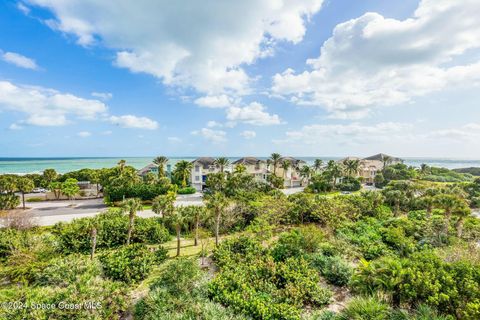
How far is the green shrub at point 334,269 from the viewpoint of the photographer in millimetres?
15500

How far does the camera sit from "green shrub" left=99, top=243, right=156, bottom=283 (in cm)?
1578

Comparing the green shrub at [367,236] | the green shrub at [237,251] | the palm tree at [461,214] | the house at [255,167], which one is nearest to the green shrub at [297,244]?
the green shrub at [237,251]

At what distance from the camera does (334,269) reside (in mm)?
15969

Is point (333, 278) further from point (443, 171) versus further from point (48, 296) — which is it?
point (443, 171)

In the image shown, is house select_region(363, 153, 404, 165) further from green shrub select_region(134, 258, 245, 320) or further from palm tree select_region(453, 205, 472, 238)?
green shrub select_region(134, 258, 245, 320)

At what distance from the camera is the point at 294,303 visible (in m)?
12.7

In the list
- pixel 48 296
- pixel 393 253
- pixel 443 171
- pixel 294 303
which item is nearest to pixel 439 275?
pixel 294 303

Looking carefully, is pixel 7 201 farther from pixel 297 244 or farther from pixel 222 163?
pixel 297 244

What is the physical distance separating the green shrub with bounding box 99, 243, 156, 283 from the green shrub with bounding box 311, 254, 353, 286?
12.7 metres

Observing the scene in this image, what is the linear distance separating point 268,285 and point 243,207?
51.5ft

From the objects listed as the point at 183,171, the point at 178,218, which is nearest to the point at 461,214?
the point at 178,218

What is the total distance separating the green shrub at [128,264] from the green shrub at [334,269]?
41.6 ft

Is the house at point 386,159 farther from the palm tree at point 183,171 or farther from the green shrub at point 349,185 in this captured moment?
the palm tree at point 183,171

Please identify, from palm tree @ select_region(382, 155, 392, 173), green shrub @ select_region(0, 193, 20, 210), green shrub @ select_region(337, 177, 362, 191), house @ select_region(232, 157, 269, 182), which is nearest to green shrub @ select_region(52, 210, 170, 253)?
green shrub @ select_region(0, 193, 20, 210)
